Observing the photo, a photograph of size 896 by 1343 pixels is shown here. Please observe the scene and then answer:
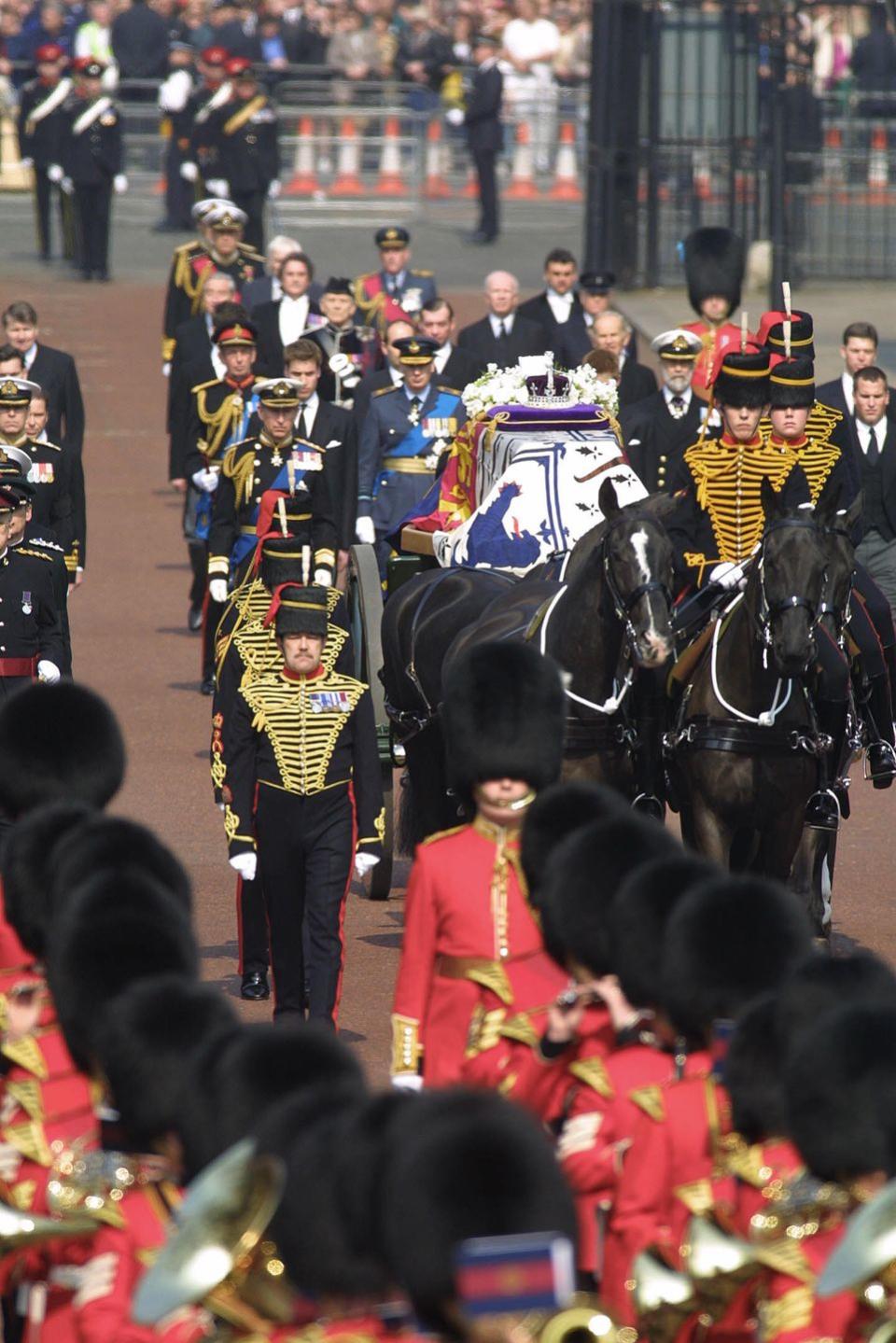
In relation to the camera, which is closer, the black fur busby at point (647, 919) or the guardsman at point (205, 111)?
the black fur busby at point (647, 919)

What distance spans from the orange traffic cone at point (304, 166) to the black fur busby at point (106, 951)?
74.6 ft

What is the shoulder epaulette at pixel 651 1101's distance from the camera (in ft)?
17.3

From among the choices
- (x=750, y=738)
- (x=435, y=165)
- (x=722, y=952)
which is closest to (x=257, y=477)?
(x=750, y=738)

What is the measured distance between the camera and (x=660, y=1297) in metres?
5.00

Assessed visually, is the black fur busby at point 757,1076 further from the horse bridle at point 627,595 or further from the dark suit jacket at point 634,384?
the dark suit jacket at point 634,384

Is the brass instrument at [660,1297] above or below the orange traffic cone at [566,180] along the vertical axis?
above

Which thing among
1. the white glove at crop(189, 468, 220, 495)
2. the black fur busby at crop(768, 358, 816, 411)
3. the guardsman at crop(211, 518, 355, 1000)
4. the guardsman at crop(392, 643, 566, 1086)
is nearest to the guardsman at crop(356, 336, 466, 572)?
the white glove at crop(189, 468, 220, 495)

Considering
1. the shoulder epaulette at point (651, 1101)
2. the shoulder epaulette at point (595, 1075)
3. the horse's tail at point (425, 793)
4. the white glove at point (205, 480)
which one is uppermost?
the shoulder epaulette at point (651, 1101)

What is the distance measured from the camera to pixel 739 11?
23.3 m

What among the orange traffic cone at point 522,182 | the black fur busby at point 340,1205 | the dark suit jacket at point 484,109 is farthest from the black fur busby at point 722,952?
the orange traffic cone at point 522,182

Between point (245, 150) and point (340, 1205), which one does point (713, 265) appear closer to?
point (340, 1205)

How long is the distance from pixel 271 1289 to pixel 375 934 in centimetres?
605

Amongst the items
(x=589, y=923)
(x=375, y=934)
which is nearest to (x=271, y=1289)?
(x=589, y=923)

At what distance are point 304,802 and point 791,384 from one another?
2.38 meters
